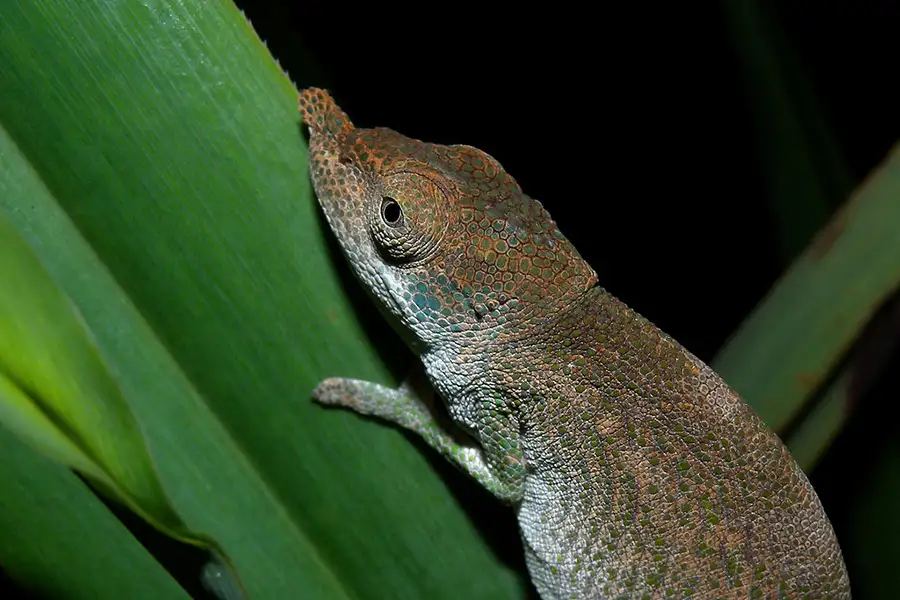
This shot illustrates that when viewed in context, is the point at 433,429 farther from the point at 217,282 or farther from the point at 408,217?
the point at 217,282

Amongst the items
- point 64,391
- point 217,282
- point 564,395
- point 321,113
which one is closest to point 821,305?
point 564,395

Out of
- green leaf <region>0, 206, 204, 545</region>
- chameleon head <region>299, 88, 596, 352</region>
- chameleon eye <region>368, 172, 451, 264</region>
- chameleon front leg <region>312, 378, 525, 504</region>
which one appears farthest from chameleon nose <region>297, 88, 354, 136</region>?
green leaf <region>0, 206, 204, 545</region>

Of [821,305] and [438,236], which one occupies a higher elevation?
[821,305]

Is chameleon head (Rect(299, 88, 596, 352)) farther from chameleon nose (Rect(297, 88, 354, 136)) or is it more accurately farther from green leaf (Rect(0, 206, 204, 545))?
green leaf (Rect(0, 206, 204, 545))

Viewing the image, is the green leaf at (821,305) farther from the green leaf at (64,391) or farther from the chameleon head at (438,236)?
the green leaf at (64,391)

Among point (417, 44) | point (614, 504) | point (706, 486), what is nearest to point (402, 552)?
point (614, 504)

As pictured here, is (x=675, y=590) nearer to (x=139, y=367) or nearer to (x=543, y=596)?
(x=543, y=596)

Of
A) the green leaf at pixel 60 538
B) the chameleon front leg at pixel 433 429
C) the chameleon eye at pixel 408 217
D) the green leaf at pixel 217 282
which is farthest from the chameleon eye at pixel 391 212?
the green leaf at pixel 60 538
